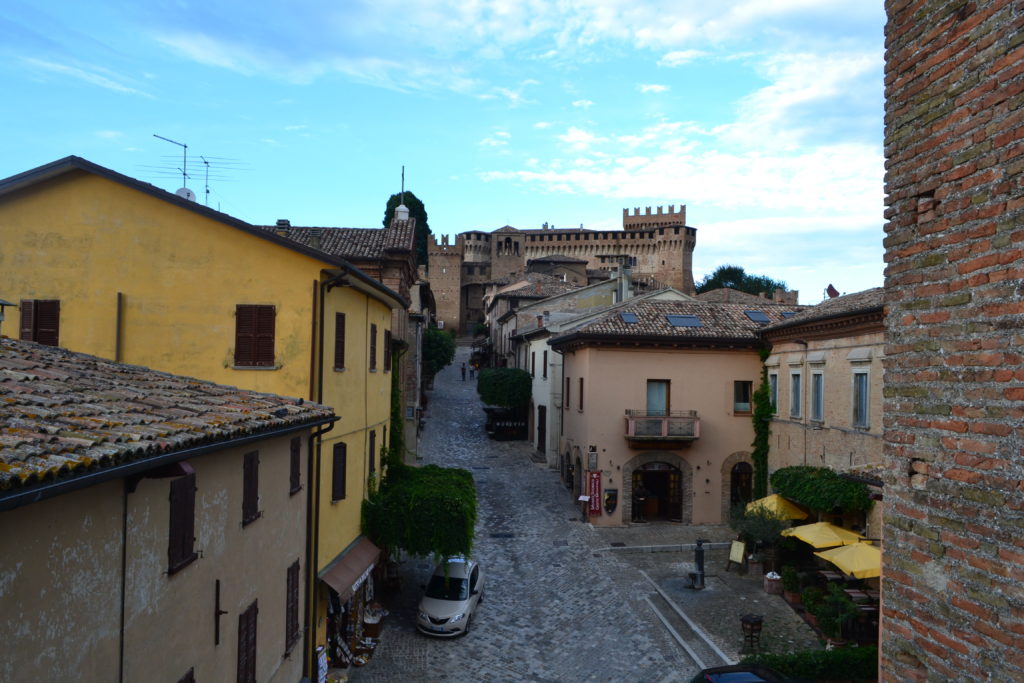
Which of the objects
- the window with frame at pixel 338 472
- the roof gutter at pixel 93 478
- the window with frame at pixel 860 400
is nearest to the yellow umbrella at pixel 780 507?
the window with frame at pixel 860 400

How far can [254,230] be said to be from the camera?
14.5 metres

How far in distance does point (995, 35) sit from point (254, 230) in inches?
513

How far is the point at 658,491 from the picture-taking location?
1169 inches

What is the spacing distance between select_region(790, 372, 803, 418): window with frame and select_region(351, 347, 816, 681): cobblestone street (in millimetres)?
5329

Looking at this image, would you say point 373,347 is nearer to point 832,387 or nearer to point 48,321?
point 48,321

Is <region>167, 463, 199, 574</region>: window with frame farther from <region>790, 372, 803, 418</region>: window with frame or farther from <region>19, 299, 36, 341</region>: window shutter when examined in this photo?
<region>790, 372, 803, 418</region>: window with frame

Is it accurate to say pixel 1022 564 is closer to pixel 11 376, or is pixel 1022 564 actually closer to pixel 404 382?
pixel 11 376

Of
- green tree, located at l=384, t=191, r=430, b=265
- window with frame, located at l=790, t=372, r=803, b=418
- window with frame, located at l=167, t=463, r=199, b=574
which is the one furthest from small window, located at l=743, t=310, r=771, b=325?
green tree, located at l=384, t=191, r=430, b=265

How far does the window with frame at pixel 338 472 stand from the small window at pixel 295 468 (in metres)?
2.48

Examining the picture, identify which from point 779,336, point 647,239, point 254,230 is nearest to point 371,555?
point 254,230

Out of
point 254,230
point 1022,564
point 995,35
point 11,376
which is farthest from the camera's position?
point 254,230

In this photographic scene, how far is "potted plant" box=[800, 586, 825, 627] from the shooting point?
18.5 meters

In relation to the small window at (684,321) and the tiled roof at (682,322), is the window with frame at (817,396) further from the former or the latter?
the small window at (684,321)

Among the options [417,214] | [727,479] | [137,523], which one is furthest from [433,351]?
[137,523]
